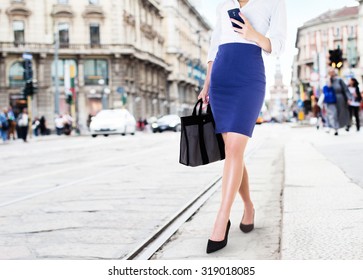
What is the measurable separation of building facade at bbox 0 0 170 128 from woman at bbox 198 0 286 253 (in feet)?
139

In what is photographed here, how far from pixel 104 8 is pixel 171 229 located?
4576 cm

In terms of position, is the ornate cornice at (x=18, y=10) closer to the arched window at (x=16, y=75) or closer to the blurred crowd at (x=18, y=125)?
the arched window at (x=16, y=75)

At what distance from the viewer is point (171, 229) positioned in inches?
171

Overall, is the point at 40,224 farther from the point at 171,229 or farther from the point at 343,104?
the point at 343,104

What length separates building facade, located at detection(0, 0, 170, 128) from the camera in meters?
45.8

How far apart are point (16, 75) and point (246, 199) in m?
44.7

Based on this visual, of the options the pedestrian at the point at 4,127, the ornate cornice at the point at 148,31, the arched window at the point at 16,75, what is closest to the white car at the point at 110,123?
the pedestrian at the point at 4,127

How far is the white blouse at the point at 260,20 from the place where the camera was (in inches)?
121

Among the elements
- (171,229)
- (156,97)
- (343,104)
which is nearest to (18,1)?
(156,97)

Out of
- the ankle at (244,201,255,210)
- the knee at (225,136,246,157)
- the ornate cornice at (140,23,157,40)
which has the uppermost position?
the ornate cornice at (140,23,157,40)

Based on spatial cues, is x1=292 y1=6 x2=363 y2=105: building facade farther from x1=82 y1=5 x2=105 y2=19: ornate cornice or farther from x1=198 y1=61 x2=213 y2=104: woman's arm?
x1=82 y1=5 x2=105 y2=19: ornate cornice

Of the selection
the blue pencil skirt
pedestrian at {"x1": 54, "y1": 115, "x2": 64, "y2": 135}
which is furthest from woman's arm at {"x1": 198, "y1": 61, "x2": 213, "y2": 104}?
pedestrian at {"x1": 54, "y1": 115, "x2": 64, "y2": 135}

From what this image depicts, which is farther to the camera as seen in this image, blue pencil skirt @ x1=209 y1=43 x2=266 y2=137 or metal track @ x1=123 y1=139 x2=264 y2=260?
metal track @ x1=123 y1=139 x2=264 y2=260

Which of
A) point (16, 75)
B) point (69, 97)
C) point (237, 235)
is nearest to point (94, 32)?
point (16, 75)
